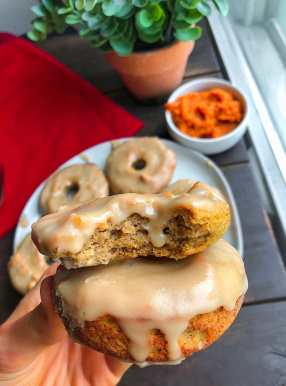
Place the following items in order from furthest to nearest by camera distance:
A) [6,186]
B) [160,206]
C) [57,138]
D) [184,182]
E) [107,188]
A: [57,138], [6,186], [107,188], [184,182], [160,206]

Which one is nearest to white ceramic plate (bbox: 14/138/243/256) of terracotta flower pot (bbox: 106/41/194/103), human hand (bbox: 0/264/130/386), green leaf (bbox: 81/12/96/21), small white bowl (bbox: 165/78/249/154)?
small white bowl (bbox: 165/78/249/154)

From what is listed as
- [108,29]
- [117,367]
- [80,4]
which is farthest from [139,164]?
[117,367]

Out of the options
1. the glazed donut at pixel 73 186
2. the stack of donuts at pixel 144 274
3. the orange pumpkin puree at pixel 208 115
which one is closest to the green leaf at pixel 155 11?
the orange pumpkin puree at pixel 208 115

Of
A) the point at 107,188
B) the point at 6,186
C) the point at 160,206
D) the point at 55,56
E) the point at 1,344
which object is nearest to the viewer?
the point at 160,206

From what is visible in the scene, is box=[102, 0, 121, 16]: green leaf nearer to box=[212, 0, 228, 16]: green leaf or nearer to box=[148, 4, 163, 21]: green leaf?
box=[148, 4, 163, 21]: green leaf

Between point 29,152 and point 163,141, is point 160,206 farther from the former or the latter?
point 29,152

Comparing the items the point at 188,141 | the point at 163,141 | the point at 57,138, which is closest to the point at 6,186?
the point at 57,138

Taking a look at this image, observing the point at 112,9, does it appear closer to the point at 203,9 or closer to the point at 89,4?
the point at 89,4
